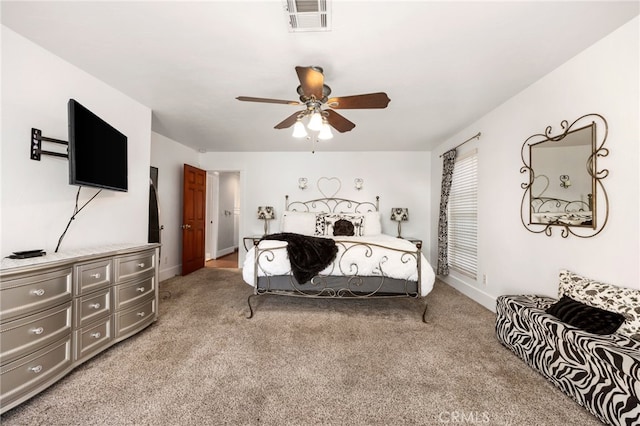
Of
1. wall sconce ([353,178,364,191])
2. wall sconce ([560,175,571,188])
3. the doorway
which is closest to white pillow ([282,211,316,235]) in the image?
wall sconce ([353,178,364,191])

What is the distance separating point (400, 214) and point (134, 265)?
168 inches

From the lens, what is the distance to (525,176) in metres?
2.62

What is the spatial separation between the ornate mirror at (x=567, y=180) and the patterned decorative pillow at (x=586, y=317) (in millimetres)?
611

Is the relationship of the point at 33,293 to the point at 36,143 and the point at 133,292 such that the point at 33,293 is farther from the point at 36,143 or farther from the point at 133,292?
the point at 36,143

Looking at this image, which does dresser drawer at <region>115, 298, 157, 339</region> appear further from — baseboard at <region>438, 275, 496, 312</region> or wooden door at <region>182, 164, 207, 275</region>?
baseboard at <region>438, 275, 496, 312</region>

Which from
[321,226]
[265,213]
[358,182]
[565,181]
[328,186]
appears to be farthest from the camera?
[328,186]

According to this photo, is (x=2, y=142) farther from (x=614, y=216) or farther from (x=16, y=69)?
(x=614, y=216)

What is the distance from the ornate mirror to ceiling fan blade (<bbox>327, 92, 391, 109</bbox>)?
5.32ft

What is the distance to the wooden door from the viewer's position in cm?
455

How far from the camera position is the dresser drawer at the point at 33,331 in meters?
1.41

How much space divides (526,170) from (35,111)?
451cm

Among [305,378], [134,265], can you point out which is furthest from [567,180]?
[134,265]

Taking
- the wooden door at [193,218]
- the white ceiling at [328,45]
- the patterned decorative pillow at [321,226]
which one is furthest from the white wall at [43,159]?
the patterned decorative pillow at [321,226]

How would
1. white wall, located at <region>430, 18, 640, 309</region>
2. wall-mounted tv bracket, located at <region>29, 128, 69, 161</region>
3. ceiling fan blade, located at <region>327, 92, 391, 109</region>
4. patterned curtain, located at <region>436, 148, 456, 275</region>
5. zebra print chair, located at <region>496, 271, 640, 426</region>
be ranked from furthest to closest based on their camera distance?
patterned curtain, located at <region>436, 148, 456, 275</region>
ceiling fan blade, located at <region>327, 92, 391, 109</region>
wall-mounted tv bracket, located at <region>29, 128, 69, 161</region>
white wall, located at <region>430, 18, 640, 309</region>
zebra print chair, located at <region>496, 271, 640, 426</region>
